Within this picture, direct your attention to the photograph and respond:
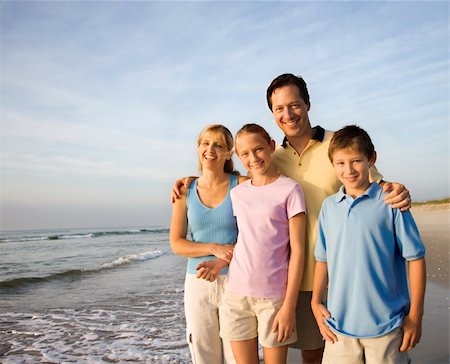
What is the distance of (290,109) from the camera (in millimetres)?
2824

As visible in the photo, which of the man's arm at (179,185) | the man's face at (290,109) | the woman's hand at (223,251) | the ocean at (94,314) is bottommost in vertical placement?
the ocean at (94,314)

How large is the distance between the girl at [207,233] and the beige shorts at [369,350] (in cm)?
75

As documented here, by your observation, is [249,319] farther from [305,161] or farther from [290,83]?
[290,83]

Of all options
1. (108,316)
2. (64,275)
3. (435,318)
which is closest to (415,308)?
(435,318)

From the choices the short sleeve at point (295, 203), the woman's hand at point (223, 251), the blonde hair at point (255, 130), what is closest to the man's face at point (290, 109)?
Result: the blonde hair at point (255, 130)

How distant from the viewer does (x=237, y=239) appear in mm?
2828

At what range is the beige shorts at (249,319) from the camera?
8.16 ft

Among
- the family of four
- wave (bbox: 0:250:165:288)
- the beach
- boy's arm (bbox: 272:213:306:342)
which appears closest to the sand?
the beach

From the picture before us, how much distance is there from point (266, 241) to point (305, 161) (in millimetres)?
686

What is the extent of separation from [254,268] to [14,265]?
15432 mm

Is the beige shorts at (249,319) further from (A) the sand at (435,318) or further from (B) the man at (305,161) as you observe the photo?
(A) the sand at (435,318)

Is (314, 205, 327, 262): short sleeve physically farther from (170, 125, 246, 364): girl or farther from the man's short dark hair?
the man's short dark hair

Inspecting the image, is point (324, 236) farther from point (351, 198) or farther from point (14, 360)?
point (14, 360)

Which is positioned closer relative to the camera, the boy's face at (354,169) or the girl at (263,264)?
the boy's face at (354,169)
